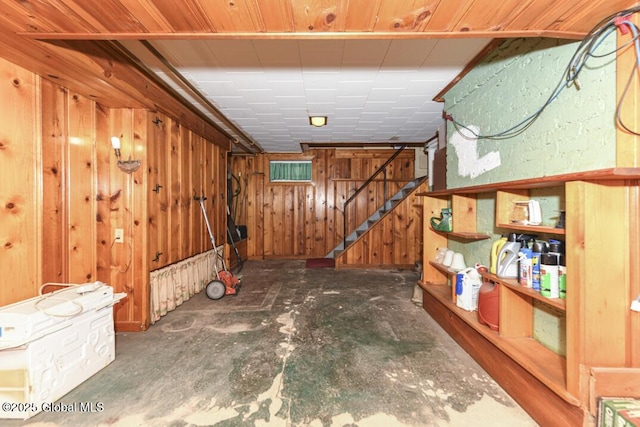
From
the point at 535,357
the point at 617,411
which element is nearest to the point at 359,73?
the point at 535,357

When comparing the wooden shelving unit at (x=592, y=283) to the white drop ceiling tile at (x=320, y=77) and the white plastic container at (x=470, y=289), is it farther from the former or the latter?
the white drop ceiling tile at (x=320, y=77)

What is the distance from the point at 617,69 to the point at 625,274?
0.99 metres

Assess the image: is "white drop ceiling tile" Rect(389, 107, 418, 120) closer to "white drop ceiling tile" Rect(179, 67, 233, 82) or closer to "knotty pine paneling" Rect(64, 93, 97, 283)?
"white drop ceiling tile" Rect(179, 67, 233, 82)

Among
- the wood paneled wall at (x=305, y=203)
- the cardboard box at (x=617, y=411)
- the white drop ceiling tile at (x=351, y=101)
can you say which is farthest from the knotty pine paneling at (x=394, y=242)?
the cardboard box at (x=617, y=411)

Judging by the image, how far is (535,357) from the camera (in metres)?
1.53

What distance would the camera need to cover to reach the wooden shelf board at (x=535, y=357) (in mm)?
1291

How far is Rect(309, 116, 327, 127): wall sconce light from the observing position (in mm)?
3473

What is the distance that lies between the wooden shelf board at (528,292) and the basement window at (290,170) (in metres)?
4.61

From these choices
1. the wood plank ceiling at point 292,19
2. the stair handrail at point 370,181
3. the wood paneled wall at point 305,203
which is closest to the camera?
the wood plank ceiling at point 292,19

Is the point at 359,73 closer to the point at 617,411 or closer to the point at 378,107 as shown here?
the point at 378,107

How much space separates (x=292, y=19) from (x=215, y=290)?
3.12 metres

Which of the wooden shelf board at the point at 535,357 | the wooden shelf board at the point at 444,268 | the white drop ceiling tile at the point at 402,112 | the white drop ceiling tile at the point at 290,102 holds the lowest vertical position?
the wooden shelf board at the point at 535,357

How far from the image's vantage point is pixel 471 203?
2.40m

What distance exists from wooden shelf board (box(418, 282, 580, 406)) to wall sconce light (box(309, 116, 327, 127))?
9.52ft
